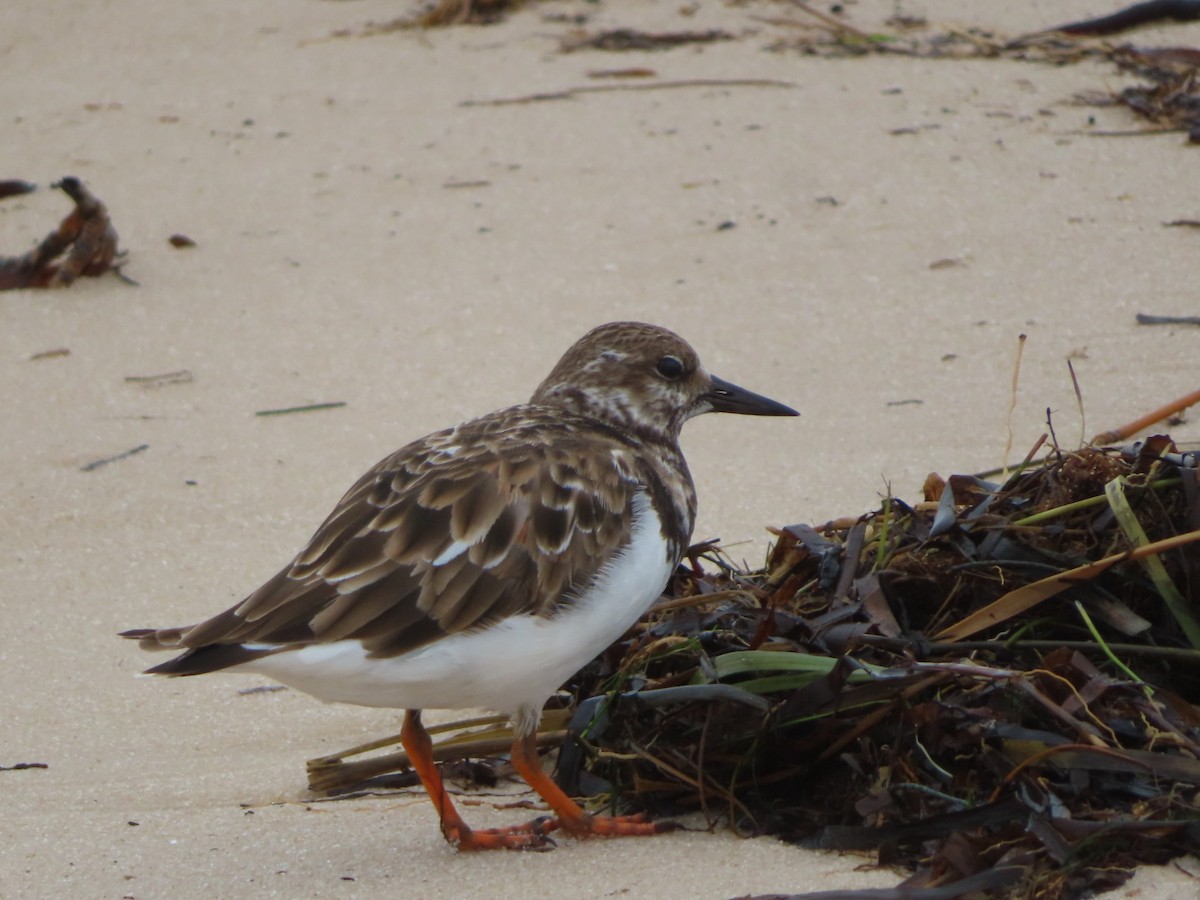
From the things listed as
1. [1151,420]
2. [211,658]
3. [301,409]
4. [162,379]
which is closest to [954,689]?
[211,658]

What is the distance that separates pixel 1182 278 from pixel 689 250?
5.69 feet

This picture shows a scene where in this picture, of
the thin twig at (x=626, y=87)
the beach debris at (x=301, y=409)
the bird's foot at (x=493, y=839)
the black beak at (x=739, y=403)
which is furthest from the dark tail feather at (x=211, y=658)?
the thin twig at (x=626, y=87)

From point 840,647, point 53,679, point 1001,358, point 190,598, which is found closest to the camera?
point 840,647

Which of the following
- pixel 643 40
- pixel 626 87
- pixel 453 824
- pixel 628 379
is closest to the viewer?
pixel 453 824

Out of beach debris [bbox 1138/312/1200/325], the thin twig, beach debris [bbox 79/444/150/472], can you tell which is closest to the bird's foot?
beach debris [bbox 79/444/150/472]

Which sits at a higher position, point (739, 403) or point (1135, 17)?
point (1135, 17)

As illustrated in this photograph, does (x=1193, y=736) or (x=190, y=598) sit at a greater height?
(x=1193, y=736)

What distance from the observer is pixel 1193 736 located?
9.89 ft

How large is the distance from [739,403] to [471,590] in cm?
114

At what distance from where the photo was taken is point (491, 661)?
3.08 meters

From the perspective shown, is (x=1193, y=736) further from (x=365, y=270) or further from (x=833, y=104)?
(x=833, y=104)

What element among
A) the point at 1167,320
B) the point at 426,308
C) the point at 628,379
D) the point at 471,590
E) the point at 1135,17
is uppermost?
the point at 1135,17

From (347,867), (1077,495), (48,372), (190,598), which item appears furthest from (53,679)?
(1077,495)

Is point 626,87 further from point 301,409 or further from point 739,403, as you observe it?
point 739,403
